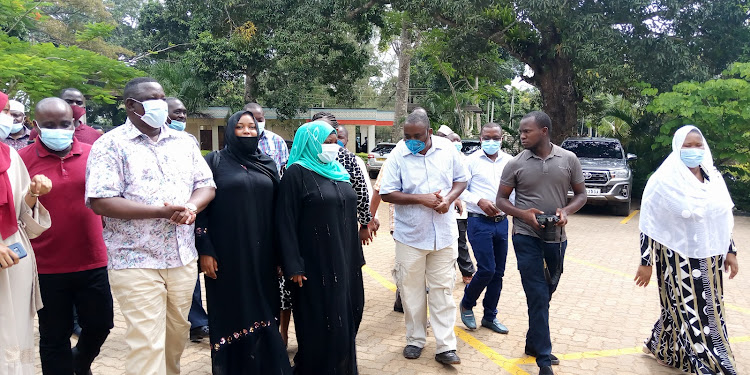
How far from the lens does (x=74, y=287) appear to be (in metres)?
3.44

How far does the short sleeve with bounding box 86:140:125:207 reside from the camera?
2953 mm

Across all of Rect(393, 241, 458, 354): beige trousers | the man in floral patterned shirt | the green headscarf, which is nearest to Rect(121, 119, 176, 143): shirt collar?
the man in floral patterned shirt

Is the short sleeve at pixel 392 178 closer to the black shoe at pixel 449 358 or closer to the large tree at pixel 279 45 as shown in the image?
the black shoe at pixel 449 358

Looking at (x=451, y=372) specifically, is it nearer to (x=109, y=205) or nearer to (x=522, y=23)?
(x=109, y=205)

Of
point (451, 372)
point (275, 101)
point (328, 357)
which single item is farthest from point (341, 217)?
point (275, 101)

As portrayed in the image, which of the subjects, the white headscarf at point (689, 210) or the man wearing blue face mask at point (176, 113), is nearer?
the white headscarf at point (689, 210)

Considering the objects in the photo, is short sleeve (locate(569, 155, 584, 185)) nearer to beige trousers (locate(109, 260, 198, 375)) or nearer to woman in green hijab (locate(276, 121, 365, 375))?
woman in green hijab (locate(276, 121, 365, 375))

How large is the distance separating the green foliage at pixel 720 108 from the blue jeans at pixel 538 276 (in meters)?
11.2

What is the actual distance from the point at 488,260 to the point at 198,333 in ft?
8.80

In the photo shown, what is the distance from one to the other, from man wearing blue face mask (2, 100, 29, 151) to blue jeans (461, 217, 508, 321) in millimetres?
4261

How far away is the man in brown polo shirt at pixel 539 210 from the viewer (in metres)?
4.16

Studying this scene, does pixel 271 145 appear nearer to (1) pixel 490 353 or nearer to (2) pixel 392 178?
(2) pixel 392 178

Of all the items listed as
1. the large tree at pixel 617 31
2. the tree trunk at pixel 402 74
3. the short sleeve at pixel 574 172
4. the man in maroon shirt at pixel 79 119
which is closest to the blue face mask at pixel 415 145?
the short sleeve at pixel 574 172

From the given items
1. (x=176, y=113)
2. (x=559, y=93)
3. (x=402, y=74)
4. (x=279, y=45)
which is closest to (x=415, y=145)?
(x=176, y=113)
